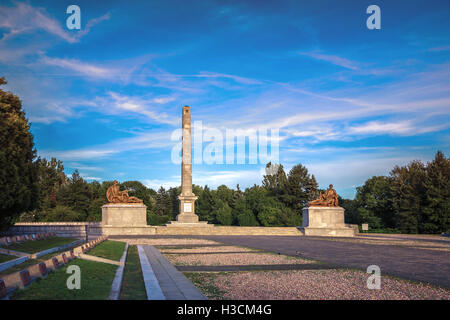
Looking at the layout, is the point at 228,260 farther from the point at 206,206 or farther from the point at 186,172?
the point at 206,206

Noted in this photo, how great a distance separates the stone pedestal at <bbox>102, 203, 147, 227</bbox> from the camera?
A: 3862 centimetres

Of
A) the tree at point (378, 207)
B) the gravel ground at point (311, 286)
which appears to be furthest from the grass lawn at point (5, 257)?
the tree at point (378, 207)

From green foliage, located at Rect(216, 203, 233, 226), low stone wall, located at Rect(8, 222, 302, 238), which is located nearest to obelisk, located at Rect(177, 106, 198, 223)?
low stone wall, located at Rect(8, 222, 302, 238)

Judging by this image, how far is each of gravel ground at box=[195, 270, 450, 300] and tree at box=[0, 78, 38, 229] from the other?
2053 centimetres

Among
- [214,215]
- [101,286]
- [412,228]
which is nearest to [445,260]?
[101,286]

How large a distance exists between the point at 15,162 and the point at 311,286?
26611 mm

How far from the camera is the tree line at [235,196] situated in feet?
95.8

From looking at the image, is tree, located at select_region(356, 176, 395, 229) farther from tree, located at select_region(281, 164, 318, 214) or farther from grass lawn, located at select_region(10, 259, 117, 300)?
grass lawn, located at select_region(10, 259, 117, 300)

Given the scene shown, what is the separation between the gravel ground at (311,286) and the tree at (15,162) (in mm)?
20535

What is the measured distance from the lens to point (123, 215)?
38906 millimetres

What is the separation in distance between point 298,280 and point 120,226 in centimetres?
2992
